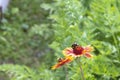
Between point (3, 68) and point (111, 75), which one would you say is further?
point (3, 68)

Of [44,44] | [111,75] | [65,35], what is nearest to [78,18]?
[65,35]

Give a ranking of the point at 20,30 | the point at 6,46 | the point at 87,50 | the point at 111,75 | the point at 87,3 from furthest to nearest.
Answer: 1. the point at 20,30
2. the point at 6,46
3. the point at 87,3
4. the point at 111,75
5. the point at 87,50

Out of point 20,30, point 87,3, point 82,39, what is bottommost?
point 82,39

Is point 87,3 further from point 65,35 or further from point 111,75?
point 111,75

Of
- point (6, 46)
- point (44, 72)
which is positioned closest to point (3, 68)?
point (44, 72)

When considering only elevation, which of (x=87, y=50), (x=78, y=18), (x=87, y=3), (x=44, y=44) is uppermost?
(x=44, y=44)

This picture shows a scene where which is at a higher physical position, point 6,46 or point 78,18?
point 6,46

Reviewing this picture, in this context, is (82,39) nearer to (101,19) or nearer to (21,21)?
(101,19)

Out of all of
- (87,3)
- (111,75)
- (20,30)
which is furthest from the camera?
(20,30)

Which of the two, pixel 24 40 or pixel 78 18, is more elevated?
pixel 24 40
